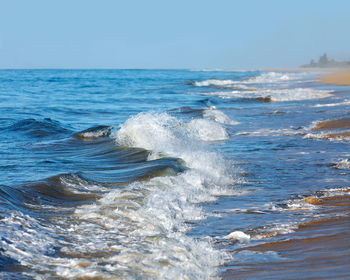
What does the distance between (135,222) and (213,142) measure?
20.2ft

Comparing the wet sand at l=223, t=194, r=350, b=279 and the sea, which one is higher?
the sea

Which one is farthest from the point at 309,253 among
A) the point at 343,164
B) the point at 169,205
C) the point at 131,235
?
the point at 343,164

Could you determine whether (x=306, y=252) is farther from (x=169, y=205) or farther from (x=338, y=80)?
Answer: (x=338, y=80)

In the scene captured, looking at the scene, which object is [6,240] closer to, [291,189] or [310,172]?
[291,189]

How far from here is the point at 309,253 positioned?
374 cm

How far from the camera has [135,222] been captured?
182 inches

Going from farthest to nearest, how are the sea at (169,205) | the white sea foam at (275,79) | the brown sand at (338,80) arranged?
1. the white sea foam at (275,79)
2. the brown sand at (338,80)
3. the sea at (169,205)

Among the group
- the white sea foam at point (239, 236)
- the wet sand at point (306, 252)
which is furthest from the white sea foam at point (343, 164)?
the white sea foam at point (239, 236)

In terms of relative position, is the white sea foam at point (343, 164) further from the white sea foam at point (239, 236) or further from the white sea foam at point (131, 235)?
the white sea foam at point (239, 236)

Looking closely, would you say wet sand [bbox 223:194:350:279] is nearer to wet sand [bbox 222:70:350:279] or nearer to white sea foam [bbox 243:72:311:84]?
wet sand [bbox 222:70:350:279]

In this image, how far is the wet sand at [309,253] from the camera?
3344 mm

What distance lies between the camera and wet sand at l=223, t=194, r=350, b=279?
3.34 metres

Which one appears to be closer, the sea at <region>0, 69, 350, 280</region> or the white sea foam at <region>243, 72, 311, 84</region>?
the sea at <region>0, 69, 350, 280</region>

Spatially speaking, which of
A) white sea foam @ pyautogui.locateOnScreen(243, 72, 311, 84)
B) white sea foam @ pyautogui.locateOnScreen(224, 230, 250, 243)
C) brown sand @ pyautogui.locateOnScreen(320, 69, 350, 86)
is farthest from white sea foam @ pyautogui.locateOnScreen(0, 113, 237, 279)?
white sea foam @ pyautogui.locateOnScreen(243, 72, 311, 84)
